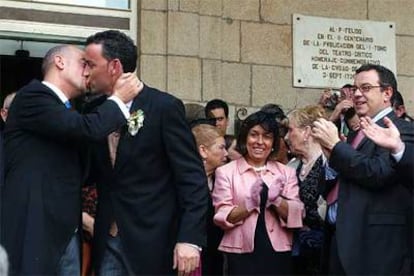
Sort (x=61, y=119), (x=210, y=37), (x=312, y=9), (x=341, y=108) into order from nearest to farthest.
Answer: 1. (x=61, y=119)
2. (x=341, y=108)
3. (x=210, y=37)
4. (x=312, y=9)

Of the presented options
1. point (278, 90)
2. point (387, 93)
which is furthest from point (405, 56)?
point (387, 93)

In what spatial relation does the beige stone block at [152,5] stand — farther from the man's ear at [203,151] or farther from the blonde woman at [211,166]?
the man's ear at [203,151]

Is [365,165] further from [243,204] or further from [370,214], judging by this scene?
[243,204]

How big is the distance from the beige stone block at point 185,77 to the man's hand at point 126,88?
3244 millimetres

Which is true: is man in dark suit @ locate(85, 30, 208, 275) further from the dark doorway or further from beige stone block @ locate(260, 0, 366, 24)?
beige stone block @ locate(260, 0, 366, 24)

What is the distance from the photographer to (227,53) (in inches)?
306

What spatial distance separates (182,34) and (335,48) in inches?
65.8

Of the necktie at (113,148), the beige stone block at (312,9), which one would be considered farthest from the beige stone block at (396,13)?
the necktie at (113,148)

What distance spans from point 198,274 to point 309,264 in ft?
2.67

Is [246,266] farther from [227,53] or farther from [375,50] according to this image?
[375,50]

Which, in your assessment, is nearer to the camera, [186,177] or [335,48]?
[186,177]

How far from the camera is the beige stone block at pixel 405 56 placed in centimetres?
835

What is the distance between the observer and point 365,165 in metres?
4.42

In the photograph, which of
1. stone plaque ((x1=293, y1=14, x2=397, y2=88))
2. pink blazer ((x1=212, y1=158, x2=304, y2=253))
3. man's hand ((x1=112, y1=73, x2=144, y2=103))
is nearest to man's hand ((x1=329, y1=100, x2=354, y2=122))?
pink blazer ((x1=212, y1=158, x2=304, y2=253))
